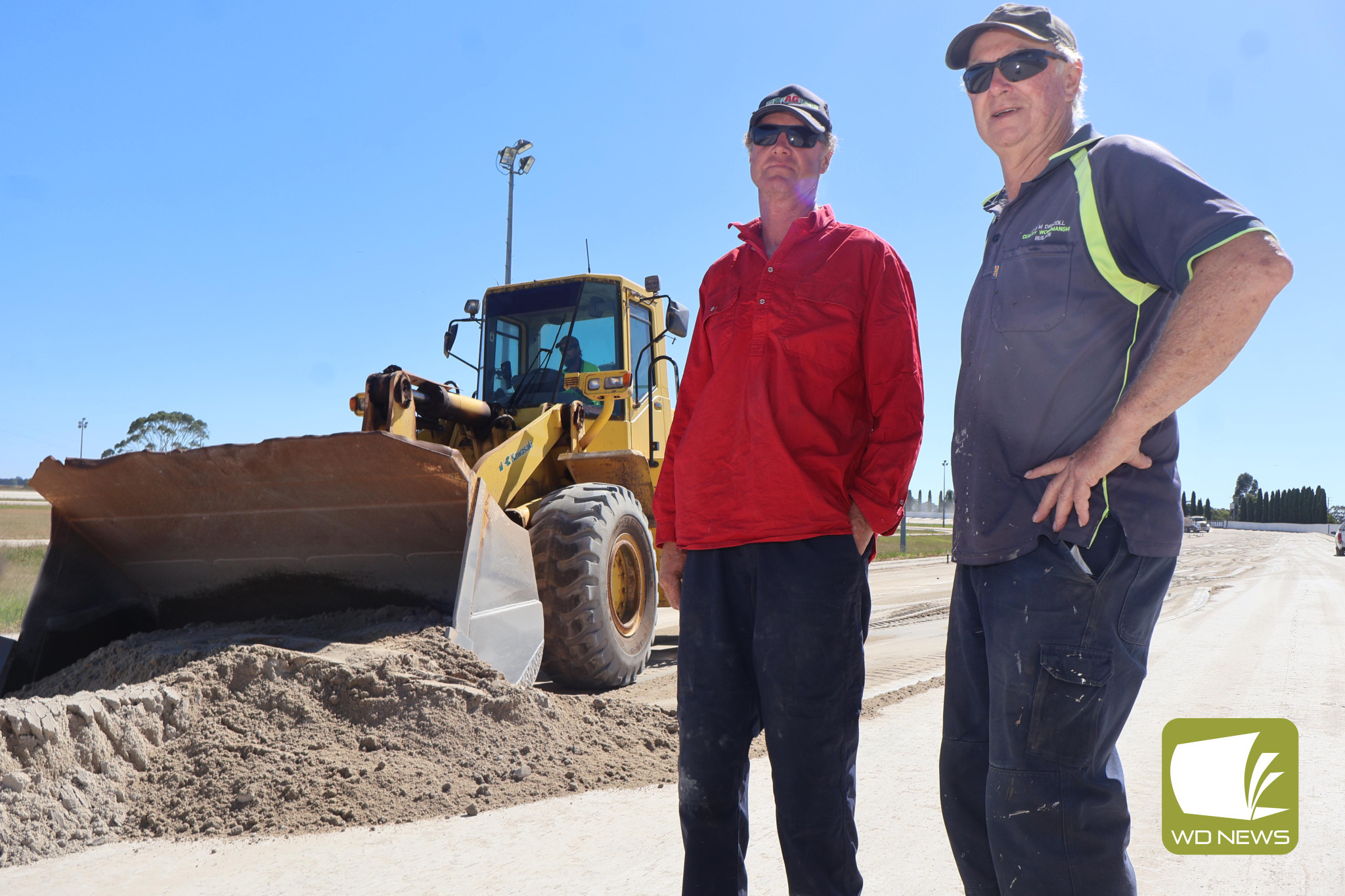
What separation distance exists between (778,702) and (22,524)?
36453 mm

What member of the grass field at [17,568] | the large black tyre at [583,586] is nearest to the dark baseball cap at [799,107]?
the large black tyre at [583,586]

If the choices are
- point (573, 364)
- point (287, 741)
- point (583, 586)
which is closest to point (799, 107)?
point (287, 741)

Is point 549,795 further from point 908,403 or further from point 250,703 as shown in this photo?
point 908,403

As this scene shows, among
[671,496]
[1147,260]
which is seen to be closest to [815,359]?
[671,496]

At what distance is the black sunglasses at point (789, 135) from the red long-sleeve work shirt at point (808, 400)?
19 centimetres

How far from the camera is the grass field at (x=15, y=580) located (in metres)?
9.28

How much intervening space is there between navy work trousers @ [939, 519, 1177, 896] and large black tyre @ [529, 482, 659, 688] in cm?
368

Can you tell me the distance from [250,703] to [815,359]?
2.76 metres

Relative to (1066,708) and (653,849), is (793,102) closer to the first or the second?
(1066,708)

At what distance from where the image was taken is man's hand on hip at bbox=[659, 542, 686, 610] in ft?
8.26

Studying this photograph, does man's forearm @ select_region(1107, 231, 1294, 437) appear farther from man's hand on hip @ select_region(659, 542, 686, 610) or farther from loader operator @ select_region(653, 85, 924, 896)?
man's hand on hip @ select_region(659, 542, 686, 610)

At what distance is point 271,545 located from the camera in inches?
191

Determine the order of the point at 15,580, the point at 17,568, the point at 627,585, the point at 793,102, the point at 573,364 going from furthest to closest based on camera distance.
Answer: the point at 17,568 → the point at 15,580 → the point at 573,364 → the point at 627,585 → the point at 793,102

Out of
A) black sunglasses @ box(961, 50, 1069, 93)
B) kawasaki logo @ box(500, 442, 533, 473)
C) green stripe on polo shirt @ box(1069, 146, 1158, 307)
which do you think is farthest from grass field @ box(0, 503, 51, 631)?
green stripe on polo shirt @ box(1069, 146, 1158, 307)
